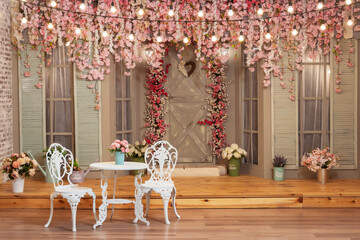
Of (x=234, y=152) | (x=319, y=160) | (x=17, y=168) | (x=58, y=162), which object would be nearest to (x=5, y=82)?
(x=17, y=168)

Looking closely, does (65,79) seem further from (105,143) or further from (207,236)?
(207,236)

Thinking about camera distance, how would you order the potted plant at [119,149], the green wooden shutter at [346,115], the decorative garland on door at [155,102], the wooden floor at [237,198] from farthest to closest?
the decorative garland on door at [155,102], the green wooden shutter at [346,115], the wooden floor at [237,198], the potted plant at [119,149]

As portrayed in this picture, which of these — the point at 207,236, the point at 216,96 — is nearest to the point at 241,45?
the point at 216,96

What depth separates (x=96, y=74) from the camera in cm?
864

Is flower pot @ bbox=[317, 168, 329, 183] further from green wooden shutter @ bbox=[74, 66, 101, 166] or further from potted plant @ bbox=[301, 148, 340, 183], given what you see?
green wooden shutter @ bbox=[74, 66, 101, 166]

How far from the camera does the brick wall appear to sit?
8320 millimetres

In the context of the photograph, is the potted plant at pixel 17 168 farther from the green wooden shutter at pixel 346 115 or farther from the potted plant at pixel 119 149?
the green wooden shutter at pixel 346 115

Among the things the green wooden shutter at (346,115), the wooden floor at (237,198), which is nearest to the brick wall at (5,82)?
the wooden floor at (237,198)

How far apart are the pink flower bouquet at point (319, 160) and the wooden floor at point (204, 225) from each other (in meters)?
1.23

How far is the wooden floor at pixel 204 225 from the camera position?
583 centimetres

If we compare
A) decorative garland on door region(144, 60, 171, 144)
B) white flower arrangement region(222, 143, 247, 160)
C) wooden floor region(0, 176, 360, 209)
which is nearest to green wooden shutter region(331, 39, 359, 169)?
wooden floor region(0, 176, 360, 209)

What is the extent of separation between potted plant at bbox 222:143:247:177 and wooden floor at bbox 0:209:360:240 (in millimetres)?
1864

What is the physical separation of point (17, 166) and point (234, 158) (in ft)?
11.9

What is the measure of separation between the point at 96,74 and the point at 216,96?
221cm
